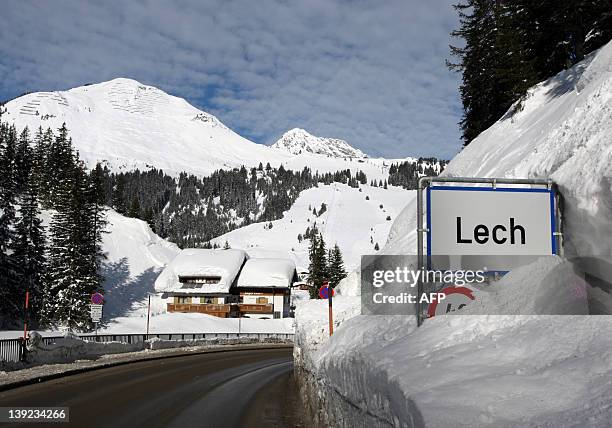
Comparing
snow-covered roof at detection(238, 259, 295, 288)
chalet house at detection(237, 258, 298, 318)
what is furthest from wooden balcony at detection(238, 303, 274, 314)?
snow-covered roof at detection(238, 259, 295, 288)

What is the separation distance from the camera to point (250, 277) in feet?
227

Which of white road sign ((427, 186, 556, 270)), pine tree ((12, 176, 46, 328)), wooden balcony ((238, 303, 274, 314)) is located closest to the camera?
white road sign ((427, 186, 556, 270))

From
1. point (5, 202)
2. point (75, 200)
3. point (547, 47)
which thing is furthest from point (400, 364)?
point (75, 200)

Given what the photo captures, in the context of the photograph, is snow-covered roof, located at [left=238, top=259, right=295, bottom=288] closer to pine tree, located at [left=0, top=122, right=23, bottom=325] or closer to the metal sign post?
pine tree, located at [left=0, top=122, right=23, bottom=325]

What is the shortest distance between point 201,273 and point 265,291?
898cm

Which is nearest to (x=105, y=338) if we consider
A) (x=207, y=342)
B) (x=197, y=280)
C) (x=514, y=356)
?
(x=207, y=342)

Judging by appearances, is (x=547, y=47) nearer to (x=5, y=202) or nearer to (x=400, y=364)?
(x=400, y=364)

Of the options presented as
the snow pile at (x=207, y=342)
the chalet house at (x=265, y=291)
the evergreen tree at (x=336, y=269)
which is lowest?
the snow pile at (x=207, y=342)

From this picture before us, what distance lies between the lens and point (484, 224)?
5.97 meters

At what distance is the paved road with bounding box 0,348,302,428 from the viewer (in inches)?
405

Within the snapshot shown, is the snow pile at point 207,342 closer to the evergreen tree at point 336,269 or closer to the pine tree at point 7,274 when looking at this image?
the pine tree at point 7,274

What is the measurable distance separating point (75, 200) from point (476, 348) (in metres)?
52.5

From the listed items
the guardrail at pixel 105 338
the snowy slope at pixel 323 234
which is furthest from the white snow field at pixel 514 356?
the snowy slope at pixel 323 234

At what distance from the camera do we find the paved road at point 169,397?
10.3 m
